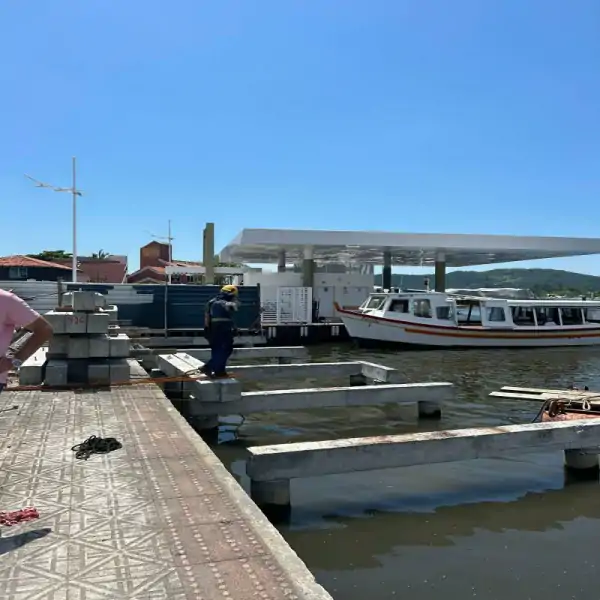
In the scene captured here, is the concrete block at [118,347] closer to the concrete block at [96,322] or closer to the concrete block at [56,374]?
the concrete block at [96,322]

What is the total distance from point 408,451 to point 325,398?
3.34 m

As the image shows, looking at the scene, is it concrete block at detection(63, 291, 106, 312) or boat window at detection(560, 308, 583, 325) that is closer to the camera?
concrete block at detection(63, 291, 106, 312)

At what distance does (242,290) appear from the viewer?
2550 centimetres

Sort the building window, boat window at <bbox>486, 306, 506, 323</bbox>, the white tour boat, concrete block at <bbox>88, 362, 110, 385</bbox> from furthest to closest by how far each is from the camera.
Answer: the building window
boat window at <bbox>486, 306, 506, 323</bbox>
the white tour boat
concrete block at <bbox>88, 362, 110, 385</bbox>

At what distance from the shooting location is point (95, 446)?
6.23 metres

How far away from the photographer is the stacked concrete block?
9.77 meters

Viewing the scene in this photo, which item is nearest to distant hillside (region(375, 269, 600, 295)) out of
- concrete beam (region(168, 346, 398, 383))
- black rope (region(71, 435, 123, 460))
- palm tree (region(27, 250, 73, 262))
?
palm tree (region(27, 250, 73, 262))

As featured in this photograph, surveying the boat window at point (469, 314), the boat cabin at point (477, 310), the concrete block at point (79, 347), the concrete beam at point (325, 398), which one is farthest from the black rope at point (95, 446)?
the boat window at point (469, 314)

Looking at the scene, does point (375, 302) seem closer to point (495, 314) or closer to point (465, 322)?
point (465, 322)

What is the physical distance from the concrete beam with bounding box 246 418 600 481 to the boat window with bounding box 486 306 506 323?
1988 cm

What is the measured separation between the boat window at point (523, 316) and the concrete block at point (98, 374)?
71.2 ft

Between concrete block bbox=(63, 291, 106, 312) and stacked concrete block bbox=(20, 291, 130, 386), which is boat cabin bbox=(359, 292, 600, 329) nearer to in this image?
stacked concrete block bbox=(20, 291, 130, 386)

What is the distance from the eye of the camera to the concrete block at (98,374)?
10.1 meters

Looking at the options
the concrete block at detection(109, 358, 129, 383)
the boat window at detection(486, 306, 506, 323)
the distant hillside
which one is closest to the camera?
the concrete block at detection(109, 358, 129, 383)
